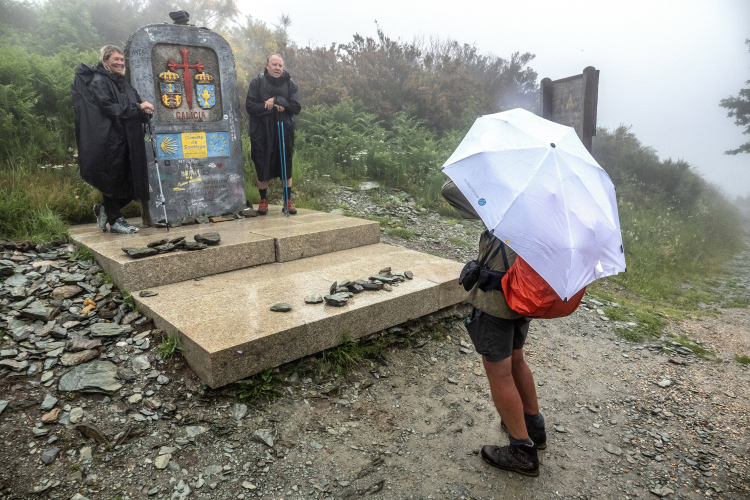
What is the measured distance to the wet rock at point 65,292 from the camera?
3.82 metres

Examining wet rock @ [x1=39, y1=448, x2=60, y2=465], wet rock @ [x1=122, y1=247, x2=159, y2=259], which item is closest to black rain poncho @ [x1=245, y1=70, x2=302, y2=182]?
wet rock @ [x1=122, y1=247, x2=159, y2=259]

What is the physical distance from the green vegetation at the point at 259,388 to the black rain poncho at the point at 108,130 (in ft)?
10.5

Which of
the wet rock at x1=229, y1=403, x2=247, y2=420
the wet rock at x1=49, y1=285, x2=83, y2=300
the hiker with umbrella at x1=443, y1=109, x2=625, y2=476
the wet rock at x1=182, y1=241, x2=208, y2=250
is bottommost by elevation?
the wet rock at x1=229, y1=403, x2=247, y2=420

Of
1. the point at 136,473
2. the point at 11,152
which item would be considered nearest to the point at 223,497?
the point at 136,473

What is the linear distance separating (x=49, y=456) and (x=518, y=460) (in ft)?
8.61

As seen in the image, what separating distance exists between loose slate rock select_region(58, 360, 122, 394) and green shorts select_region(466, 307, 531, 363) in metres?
2.30

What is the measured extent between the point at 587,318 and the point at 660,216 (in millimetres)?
A: 9155

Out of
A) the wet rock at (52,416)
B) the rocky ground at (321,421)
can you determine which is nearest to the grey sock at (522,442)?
the rocky ground at (321,421)

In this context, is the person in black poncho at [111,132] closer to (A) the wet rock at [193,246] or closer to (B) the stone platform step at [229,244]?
(B) the stone platform step at [229,244]

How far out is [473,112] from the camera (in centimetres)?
1423

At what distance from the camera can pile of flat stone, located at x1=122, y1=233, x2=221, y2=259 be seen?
4.14 m

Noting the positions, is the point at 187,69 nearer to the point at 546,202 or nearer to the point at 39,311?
the point at 39,311

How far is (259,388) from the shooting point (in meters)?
3.19

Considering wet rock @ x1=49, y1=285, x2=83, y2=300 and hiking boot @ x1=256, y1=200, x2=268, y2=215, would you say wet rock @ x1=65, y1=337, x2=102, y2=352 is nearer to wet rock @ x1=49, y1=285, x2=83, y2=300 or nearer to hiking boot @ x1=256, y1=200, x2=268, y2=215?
wet rock @ x1=49, y1=285, x2=83, y2=300
